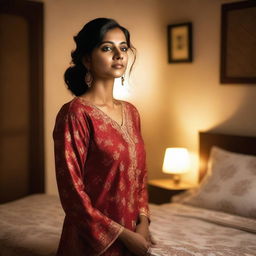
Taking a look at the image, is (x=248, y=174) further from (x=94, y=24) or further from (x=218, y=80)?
(x=94, y=24)

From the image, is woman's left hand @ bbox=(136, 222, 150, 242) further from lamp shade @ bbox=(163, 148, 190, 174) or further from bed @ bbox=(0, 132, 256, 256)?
lamp shade @ bbox=(163, 148, 190, 174)

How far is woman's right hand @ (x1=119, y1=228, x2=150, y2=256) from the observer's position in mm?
1550

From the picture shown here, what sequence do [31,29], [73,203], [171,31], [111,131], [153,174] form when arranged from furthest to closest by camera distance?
[153,174]
[171,31]
[31,29]
[111,131]
[73,203]

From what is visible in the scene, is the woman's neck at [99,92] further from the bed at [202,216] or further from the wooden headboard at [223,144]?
the wooden headboard at [223,144]

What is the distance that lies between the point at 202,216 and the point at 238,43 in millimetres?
1446

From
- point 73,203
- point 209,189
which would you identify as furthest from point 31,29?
point 73,203

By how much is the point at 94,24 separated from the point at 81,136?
383 mm

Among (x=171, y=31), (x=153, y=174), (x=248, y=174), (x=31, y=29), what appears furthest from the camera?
(x=153, y=174)

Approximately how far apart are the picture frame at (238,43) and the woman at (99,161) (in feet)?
7.00

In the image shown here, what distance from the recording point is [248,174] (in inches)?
127

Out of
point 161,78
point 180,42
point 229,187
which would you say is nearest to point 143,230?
point 229,187

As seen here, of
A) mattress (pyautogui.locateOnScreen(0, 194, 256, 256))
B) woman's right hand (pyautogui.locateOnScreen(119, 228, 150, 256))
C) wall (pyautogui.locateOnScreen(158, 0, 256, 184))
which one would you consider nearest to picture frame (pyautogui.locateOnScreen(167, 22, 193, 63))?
wall (pyautogui.locateOnScreen(158, 0, 256, 184))

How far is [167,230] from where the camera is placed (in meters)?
2.68

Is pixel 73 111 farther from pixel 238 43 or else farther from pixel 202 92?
pixel 202 92
